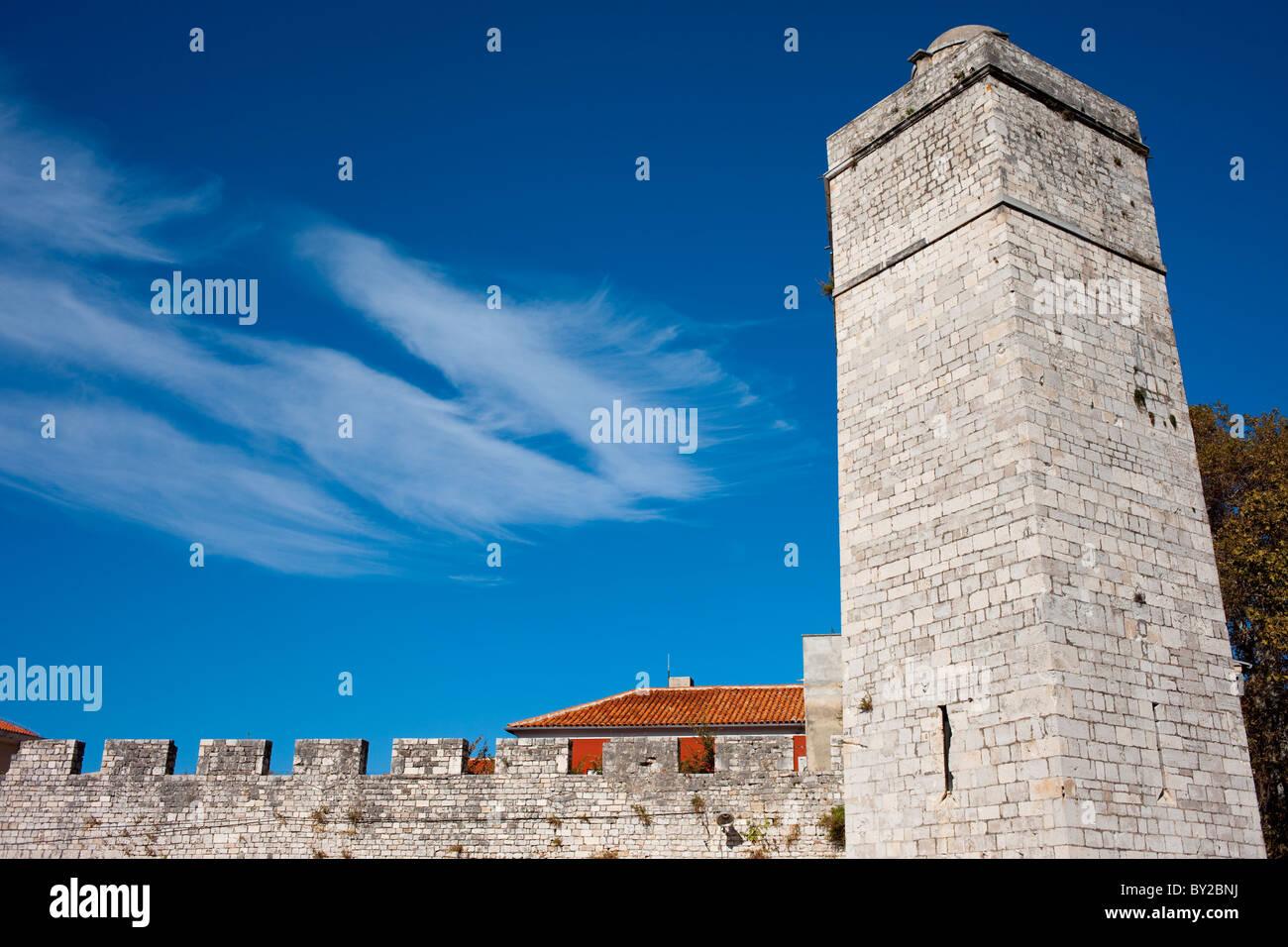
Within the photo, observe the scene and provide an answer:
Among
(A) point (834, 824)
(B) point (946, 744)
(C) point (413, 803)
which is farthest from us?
(C) point (413, 803)

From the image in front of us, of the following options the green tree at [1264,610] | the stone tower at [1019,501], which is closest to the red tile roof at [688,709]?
the green tree at [1264,610]

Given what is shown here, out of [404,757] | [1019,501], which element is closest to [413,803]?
[404,757]

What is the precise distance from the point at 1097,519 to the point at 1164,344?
321cm

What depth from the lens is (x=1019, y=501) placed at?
10.4 metres

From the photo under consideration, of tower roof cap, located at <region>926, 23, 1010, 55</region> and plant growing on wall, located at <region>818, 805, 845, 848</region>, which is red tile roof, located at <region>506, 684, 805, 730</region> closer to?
plant growing on wall, located at <region>818, 805, 845, 848</region>

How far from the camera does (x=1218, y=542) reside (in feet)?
58.9

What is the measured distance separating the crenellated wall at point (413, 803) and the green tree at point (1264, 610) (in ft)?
29.6

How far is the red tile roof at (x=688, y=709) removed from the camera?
24438 millimetres

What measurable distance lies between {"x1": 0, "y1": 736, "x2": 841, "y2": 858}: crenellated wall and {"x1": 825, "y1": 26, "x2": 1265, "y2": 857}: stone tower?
7.17 ft

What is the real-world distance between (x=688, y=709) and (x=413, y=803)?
12429 millimetres

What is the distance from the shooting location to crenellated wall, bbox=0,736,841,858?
13203 millimetres

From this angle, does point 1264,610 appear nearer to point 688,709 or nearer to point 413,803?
point 688,709
